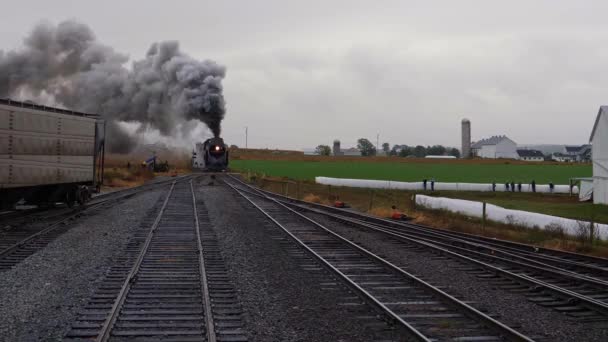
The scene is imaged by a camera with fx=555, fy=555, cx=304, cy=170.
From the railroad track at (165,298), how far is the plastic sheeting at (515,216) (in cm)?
1107

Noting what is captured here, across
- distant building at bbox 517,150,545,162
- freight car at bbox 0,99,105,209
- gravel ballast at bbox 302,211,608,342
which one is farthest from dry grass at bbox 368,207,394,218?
distant building at bbox 517,150,545,162

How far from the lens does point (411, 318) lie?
7.30 meters

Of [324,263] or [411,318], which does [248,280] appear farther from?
[411,318]

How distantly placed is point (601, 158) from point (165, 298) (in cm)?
2863

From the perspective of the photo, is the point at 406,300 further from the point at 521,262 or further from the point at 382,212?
the point at 382,212

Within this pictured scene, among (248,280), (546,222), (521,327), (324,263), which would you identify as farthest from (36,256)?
(546,222)

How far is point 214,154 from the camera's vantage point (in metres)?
48.7

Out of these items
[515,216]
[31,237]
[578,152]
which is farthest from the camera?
[578,152]

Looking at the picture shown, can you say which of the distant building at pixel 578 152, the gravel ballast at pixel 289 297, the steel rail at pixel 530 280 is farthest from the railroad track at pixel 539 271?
the distant building at pixel 578 152

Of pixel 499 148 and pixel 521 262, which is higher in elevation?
pixel 499 148

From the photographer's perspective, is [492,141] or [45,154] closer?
→ [45,154]

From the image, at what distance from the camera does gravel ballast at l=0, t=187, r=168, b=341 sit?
6.79 metres

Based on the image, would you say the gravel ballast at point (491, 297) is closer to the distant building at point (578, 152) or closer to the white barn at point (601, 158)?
the white barn at point (601, 158)

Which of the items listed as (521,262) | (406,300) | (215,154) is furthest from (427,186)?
(406,300)
